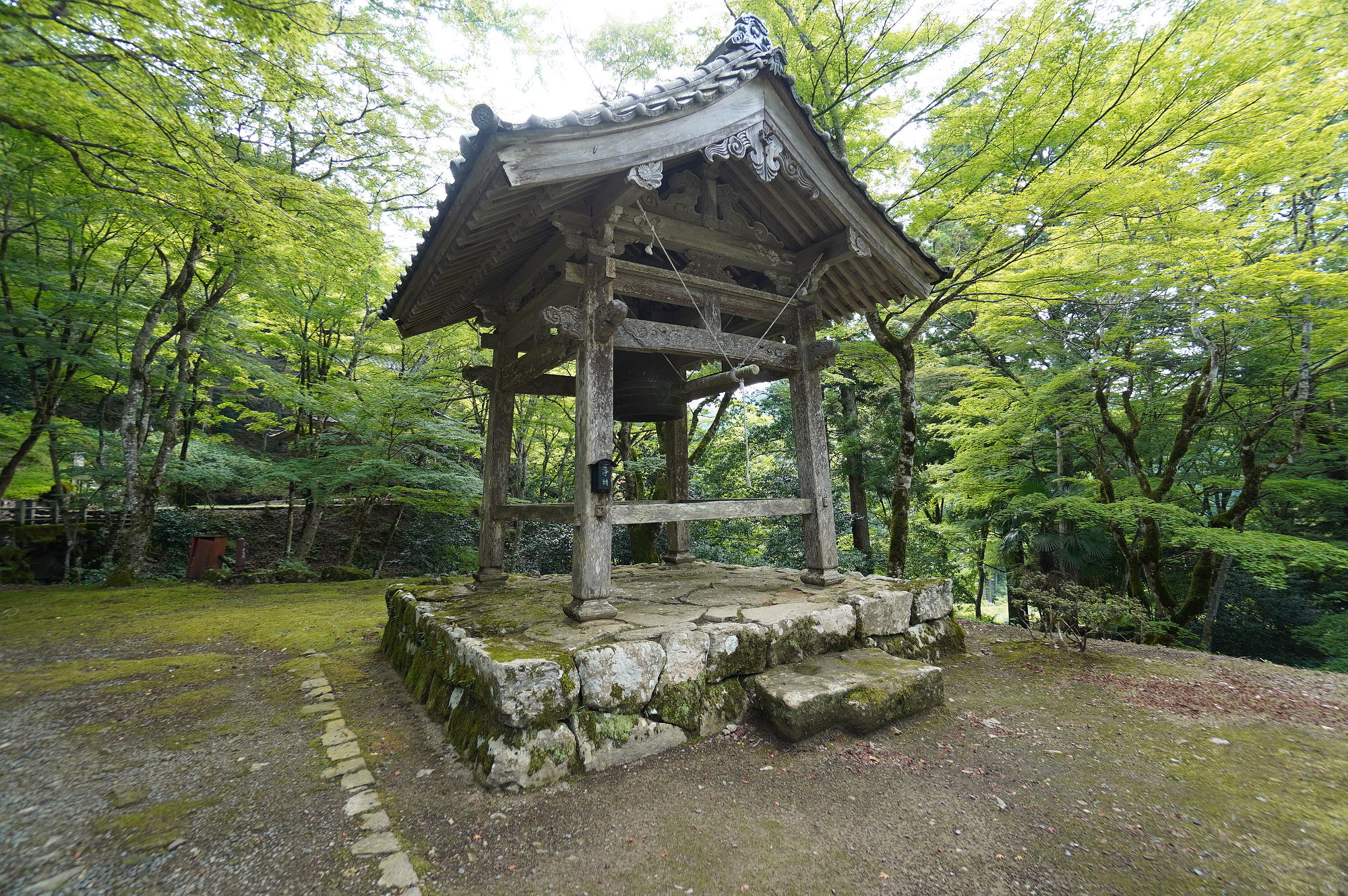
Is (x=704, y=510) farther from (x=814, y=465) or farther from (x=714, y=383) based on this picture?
(x=714, y=383)

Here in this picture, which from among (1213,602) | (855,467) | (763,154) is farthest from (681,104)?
(1213,602)

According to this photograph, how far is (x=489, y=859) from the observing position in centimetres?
220

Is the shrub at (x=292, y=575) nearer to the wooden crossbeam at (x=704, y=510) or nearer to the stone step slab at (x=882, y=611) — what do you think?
the wooden crossbeam at (x=704, y=510)

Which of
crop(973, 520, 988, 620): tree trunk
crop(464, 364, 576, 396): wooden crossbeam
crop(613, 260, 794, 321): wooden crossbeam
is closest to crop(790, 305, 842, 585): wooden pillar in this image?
crop(613, 260, 794, 321): wooden crossbeam

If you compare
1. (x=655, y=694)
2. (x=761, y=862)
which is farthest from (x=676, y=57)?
(x=761, y=862)

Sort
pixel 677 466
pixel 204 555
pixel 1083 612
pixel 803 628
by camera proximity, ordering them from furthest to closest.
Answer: pixel 204 555, pixel 677 466, pixel 1083 612, pixel 803 628

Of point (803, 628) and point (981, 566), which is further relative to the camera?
point (981, 566)

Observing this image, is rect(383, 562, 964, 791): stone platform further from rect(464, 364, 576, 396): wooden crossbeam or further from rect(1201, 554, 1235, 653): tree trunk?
rect(1201, 554, 1235, 653): tree trunk

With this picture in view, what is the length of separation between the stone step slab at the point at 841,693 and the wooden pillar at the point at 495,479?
313 centimetres

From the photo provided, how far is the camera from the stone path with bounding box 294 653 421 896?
2.08 m

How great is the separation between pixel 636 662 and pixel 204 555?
37.5 ft

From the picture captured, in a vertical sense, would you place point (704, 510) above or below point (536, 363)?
below

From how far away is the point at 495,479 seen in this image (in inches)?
211

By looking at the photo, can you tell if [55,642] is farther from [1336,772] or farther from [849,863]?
[1336,772]
